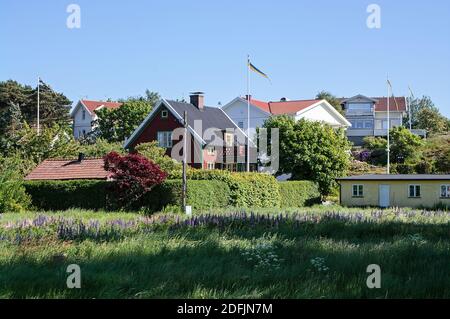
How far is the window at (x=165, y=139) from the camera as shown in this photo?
54719 millimetres

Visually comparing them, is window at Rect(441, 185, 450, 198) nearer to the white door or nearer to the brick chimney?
the white door

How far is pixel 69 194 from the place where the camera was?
1320 inches

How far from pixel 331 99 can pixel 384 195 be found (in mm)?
58440

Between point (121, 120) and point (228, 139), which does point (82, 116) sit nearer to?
point (121, 120)

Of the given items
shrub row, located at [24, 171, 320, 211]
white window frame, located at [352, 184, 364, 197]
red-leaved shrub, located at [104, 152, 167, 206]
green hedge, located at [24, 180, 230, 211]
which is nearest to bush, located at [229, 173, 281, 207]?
shrub row, located at [24, 171, 320, 211]

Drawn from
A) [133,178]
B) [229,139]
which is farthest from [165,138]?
[133,178]

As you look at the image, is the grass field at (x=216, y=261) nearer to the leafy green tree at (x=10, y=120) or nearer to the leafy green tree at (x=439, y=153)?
the leafy green tree at (x=10, y=120)

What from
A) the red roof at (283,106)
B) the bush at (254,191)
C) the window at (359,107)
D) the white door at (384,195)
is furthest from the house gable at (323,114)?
the bush at (254,191)

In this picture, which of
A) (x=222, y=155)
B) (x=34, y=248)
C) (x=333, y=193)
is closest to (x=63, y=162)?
(x=222, y=155)

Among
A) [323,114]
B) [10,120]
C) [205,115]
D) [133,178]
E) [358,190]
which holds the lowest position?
[358,190]

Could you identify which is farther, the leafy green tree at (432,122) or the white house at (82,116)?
the white house at (82,116)

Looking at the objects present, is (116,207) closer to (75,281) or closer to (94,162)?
(94,162)

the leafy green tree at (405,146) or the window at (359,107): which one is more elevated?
the window at (359,107)

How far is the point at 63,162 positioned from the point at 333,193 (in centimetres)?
2370
